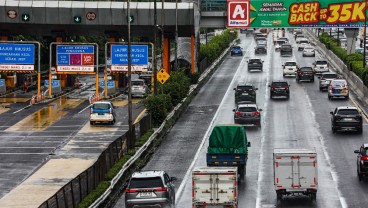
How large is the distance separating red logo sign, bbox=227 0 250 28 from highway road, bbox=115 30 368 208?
597 centimetres

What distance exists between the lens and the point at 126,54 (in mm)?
85750

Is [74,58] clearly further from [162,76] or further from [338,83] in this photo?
[338,83]

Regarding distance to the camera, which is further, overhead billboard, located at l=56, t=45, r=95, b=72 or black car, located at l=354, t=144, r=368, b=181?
overhead billboard, located at l=56, t=45, r=95, b=72

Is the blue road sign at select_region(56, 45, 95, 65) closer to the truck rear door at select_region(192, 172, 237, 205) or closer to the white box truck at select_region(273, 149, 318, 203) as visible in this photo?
the white box truck at select_region(273, 149, 318, 203)

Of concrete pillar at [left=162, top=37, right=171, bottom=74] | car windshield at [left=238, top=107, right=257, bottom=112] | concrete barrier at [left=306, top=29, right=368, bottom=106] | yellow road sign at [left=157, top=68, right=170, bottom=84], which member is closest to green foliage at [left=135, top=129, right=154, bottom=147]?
A: car windshield at [left=238, top=107, right=257, bottom=112]

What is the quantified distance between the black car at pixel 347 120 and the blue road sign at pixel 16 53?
3458 cm

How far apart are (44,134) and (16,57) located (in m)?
23.5

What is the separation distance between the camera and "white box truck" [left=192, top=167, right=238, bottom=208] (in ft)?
115

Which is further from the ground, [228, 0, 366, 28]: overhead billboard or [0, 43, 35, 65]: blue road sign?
[228, 0, 366, 28]: overhead billboard

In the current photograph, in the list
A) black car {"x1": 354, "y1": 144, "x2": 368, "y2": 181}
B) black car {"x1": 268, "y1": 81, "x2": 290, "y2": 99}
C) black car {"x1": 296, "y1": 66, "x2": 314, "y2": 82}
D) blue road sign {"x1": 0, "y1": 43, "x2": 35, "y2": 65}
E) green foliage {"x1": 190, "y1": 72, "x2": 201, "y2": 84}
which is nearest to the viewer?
black car {"x1": 354, "y1": 144, "x2": 368, "y2": 181}

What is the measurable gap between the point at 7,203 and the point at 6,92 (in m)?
51.4

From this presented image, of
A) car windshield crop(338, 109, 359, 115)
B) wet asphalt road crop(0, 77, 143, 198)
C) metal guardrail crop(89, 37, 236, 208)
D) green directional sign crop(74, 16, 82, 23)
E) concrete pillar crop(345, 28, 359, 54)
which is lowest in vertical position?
wet asphalt road crop(0, 77, 143, 198)

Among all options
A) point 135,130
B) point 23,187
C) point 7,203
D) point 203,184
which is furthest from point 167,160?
point 203,184

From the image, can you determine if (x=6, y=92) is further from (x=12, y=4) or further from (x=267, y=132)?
(x=267, y=132)
